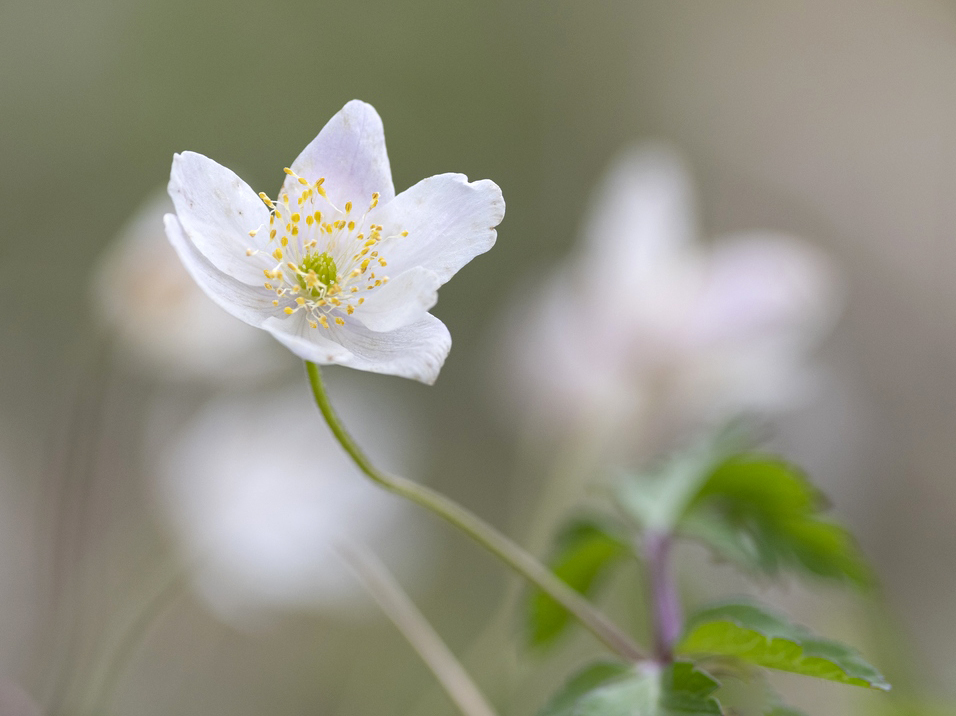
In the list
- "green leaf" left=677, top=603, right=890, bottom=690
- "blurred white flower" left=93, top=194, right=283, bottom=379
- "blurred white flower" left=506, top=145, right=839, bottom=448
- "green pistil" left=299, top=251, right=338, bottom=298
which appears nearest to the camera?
"green leaf" left=677, top=603, right=890, bottom=690

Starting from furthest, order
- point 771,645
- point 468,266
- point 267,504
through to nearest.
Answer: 1. point 468,266
2. point 267,504
3. point 771,645

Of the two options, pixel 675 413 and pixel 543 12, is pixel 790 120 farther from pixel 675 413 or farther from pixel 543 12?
pixel 675 413

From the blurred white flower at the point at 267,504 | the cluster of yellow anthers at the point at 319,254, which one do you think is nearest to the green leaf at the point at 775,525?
the cluster of yellow anthers at the point at 319,254

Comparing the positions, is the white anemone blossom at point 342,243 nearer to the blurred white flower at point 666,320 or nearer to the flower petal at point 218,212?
the flower petal at point 218,212

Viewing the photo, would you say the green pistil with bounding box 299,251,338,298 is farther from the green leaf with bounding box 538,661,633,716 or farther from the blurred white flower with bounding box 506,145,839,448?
the blurred white flower with bounding box 506,145,839,448

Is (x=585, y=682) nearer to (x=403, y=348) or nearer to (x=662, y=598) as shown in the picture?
(x=662, y=598)

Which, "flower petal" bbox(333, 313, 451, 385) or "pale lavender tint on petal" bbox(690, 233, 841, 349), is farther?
"pale lavender tint on petal" bbox(690, 233, 841, 349)

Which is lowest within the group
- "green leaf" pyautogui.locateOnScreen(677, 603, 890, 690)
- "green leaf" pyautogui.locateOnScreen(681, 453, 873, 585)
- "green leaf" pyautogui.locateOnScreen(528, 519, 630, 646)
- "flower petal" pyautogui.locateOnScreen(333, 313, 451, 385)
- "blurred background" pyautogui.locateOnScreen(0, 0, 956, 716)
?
"blurred background" pyautogui.locateOnScreen(0, 0, 956, 716)

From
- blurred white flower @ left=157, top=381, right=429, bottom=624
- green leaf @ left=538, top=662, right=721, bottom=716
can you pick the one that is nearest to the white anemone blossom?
green leaf @ left=538, top=662, right=721, bottom=716

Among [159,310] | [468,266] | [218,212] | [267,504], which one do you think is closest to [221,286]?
[218,212]
